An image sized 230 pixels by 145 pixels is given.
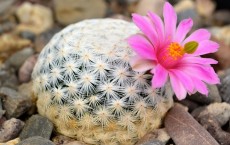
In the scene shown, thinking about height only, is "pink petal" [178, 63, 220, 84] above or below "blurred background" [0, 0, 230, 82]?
above

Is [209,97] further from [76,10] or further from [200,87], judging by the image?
[76,10]

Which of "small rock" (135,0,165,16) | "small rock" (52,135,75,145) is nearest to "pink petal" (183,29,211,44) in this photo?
"small rock" (52,135,75,145)

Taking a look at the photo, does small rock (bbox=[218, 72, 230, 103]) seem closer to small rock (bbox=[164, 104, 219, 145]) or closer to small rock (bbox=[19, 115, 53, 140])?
small rock (bbox=[164, 104, 219, 145])

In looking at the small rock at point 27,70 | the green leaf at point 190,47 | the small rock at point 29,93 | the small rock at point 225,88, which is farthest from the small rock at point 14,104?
the small rock at point 225,88

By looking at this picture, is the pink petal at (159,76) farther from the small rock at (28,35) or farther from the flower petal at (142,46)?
the small rock at (28,35)

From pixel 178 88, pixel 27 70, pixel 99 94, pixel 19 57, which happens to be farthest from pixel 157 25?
pixel 19 57

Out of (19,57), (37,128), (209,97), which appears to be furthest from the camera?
(19,57)

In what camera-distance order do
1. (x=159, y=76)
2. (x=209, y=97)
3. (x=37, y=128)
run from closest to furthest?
(x=159, y=76)
(x=37, y=128)
(x=209, y=97)
